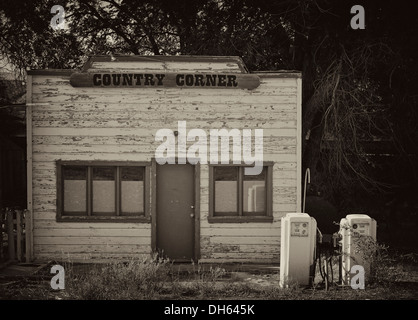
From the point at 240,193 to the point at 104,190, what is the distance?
10.6 ft

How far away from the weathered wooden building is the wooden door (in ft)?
0.16

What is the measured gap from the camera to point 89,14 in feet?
64.1

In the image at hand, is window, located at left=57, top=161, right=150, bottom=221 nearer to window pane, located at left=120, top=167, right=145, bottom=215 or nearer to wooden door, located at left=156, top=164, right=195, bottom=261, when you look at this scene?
window pane, located at left=120, top=167, right=145, bottom=215

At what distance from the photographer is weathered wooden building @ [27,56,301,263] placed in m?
11.7

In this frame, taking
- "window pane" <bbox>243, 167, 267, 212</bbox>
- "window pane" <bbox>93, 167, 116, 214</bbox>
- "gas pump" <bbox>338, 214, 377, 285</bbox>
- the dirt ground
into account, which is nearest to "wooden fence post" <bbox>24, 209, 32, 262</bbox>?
the dirt ground

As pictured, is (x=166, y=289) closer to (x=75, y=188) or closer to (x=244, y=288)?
(x=244, y=288)

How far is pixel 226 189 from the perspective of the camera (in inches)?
469

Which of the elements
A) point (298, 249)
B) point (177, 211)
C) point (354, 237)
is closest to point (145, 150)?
point (177, 211)

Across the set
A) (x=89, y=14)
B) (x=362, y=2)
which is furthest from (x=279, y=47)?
(x=89, y=14)

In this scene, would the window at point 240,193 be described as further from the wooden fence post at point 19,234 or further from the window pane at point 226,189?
the wooden fence post at point 19,234

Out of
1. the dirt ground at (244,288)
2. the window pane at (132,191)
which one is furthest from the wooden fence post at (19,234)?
the window pane at (132,191)

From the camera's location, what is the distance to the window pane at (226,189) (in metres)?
11.9
